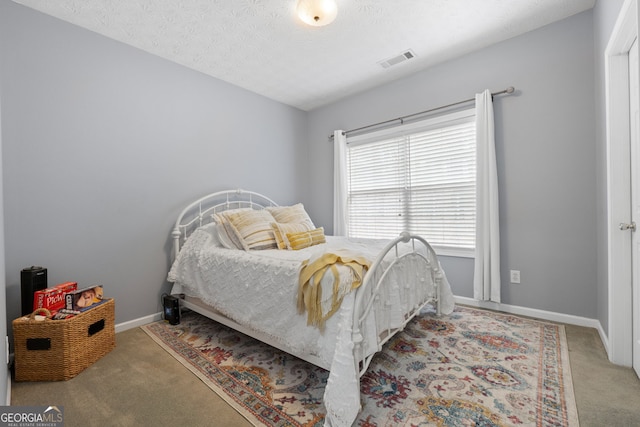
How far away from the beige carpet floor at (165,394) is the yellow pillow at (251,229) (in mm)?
1018

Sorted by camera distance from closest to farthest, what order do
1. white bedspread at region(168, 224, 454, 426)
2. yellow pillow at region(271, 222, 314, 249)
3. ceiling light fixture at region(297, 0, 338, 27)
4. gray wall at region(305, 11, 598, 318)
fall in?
white bedspread at region(168, 224, 454, 426)
ceiling light fixture at region(297, 0, 338, 27)
gray wall at region(305, 11, 598, 318)
yellow pillow at region(271, 222, 314, 249)

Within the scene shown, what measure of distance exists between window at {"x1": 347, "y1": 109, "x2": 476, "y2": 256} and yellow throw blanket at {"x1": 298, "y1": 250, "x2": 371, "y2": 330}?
1.86 metres

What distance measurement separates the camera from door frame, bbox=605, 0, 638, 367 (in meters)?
1.74

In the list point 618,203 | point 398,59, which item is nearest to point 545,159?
point 618,203

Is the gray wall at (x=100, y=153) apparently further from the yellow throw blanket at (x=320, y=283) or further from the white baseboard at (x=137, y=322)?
the yellow throw blanket at (x=320, y=283)

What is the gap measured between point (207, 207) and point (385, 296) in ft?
7.43

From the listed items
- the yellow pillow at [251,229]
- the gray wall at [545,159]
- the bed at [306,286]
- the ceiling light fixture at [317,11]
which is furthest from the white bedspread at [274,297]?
the ceiling light fixture at [317,11]

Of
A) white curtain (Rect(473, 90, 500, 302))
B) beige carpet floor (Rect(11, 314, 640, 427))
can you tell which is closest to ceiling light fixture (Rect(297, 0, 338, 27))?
white curtain (Rect(473, 90, 500, 302))

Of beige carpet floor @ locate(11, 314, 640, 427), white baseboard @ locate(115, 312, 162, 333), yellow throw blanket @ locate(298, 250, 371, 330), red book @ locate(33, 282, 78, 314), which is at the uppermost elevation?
yellow throw blanket @ locate(298, 250, 371, 330)

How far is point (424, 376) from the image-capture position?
167 cm

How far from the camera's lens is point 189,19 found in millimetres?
2221

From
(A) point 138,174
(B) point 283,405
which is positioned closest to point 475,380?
(B) point 283,405

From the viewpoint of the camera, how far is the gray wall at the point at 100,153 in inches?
78.7

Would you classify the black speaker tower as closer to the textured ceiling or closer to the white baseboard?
the white baseboard
